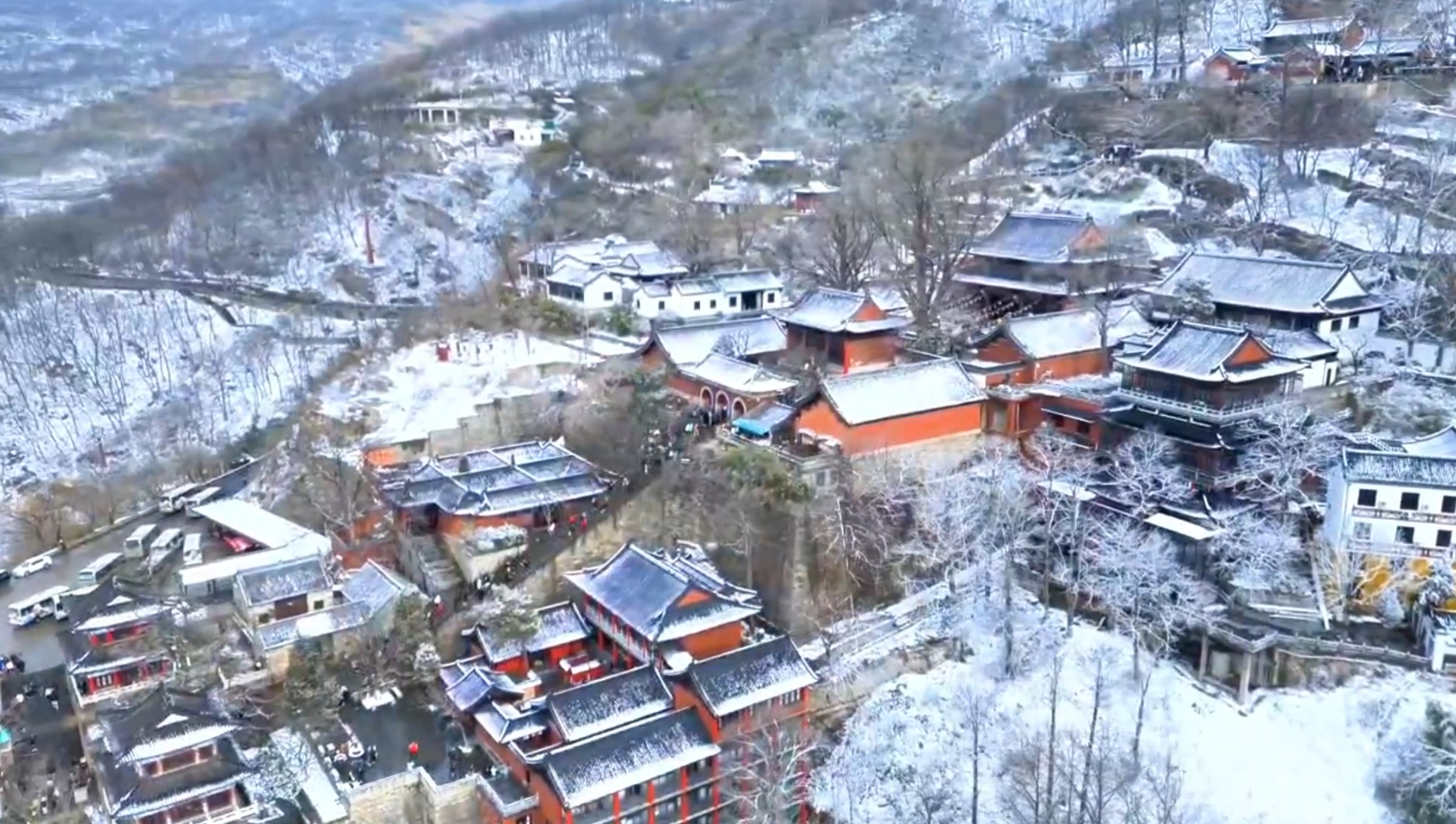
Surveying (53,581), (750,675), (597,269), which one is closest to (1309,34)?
(597,269)

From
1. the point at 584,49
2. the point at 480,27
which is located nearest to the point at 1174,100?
the point at 584,49

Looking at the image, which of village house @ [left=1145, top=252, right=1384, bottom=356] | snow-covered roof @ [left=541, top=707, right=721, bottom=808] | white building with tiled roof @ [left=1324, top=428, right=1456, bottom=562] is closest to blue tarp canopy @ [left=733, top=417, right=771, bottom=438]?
snow-covered roof @ [left=541, top=707, right=721, bottom=808]

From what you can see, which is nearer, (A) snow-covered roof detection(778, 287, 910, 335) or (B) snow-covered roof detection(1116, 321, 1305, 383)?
(B) snow-covered roof detection(1116, 321, 1305, 383)

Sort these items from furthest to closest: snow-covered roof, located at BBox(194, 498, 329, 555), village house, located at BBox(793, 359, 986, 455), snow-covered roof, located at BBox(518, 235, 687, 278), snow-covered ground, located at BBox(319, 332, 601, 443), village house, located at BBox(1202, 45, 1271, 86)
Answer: village house, located at BBox(1202, 45, 1271, 86) < snow-covered roof, located at BBox(518, 235, 687, 278) < snow-covered ground, located at BBox(319, 332, 601, 443) < snow-covered roof, located at BBox(194, 498, 329, 555) < village house, located at BBox(793, 359, 986, 455)

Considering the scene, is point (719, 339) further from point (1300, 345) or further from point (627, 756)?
point (627, 756)

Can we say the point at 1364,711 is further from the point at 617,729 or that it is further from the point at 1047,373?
the point at 617,729

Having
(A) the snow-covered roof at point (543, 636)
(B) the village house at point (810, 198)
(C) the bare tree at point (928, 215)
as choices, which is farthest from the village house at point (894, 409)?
(B) the village house at point (810, 198)

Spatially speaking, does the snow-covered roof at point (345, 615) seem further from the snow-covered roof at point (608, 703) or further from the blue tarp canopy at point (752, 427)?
the blue tarp canopy at point (752, 427)

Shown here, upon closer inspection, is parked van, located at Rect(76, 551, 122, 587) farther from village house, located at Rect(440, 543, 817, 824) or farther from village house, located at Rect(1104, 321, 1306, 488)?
village house, located at Rect(1104, 321, 1306, 488)
